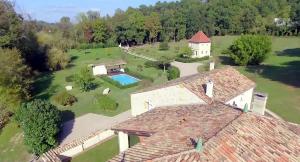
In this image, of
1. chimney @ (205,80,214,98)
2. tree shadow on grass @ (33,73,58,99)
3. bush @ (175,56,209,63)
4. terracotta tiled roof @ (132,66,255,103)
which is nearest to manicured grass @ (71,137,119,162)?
terracotta tiled roof @ (132,66,255,103)

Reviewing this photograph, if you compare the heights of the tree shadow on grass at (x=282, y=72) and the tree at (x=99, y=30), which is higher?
the tree at (x=99, y=30)

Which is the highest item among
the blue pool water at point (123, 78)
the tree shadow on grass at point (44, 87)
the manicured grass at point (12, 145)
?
the blue pool water at point (123, 78)

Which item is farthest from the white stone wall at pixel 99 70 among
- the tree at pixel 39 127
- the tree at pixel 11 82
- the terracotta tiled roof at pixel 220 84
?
the tree at pixel 39 127

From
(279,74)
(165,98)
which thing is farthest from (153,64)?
(165,98)

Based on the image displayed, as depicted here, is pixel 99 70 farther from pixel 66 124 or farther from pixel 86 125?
pixel 86 125

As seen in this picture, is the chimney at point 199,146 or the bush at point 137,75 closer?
the chimney at point 199,146

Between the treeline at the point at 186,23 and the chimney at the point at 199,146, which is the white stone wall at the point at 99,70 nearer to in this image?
the treeline at the point at 186,23

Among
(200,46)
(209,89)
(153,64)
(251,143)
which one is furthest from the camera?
(200,46)

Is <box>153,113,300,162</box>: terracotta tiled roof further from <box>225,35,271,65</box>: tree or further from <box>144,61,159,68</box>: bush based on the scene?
<box>144,61,159,68</box>: bush
